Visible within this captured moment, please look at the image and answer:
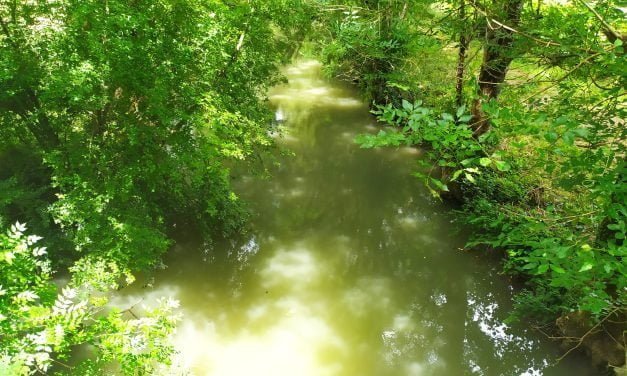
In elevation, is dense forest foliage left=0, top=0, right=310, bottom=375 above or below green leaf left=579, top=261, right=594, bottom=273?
above

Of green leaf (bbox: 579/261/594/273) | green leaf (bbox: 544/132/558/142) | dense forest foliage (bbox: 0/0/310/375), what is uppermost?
dense forest foliage (bbox: 0/0/310/375)

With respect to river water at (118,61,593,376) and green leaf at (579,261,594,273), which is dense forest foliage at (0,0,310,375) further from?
green leaf at (579,261,594,273)

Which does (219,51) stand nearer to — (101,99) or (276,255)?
(101,99)

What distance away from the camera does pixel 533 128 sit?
223 cm

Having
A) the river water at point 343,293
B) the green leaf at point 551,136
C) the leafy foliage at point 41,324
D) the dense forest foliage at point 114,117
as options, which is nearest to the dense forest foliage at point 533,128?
the green leaf at point 551,136

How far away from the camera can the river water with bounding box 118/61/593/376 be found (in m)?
5.41

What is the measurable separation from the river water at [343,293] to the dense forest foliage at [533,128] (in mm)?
615

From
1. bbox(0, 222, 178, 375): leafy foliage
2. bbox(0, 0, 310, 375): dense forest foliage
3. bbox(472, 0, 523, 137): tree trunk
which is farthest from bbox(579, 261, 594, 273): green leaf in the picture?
bbox(0, 0, 310, 375): dense forest foliage

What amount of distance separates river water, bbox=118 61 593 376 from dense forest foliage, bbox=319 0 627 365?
0.61 metres

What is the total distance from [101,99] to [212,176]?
1.79 m

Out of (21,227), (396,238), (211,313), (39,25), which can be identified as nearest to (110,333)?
(21,227)

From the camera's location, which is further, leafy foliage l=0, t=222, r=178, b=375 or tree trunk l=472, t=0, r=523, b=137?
tree trunk l=472, t=0, r=523, b=137

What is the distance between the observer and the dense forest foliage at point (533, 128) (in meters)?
2.42

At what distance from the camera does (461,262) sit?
6977 mm
